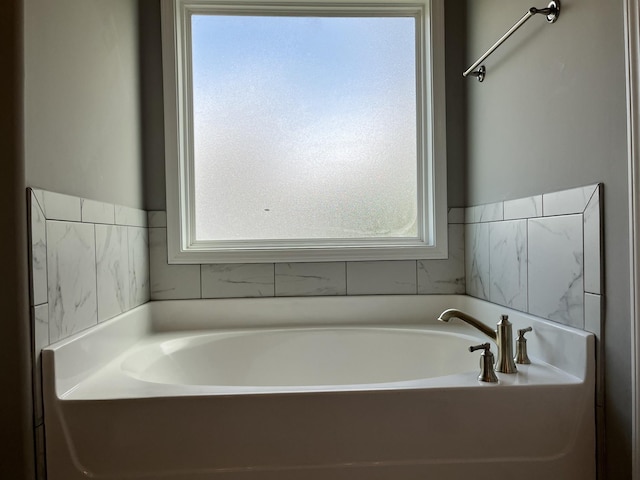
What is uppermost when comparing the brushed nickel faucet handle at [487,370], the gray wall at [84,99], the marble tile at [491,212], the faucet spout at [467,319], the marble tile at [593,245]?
the gray wall at [84,99]

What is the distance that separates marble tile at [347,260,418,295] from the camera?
227 cm

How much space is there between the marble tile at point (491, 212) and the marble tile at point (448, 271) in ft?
0.68

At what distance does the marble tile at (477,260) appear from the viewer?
2035mm

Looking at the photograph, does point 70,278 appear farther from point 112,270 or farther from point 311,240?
point 311,240

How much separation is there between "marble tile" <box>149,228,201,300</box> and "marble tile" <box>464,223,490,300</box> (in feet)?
4.12

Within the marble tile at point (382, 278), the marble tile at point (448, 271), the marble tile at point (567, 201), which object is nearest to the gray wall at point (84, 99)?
the marble tile at point (382, 278)

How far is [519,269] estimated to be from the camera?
5.62 ft

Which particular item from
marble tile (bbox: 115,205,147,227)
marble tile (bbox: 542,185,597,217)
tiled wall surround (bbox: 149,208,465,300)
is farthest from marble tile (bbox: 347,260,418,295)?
marble tile (bbox: 115,205,147,227)

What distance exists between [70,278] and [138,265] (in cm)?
65

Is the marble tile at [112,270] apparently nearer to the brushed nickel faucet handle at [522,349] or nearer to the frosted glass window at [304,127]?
the frosted glass window at [304,127]

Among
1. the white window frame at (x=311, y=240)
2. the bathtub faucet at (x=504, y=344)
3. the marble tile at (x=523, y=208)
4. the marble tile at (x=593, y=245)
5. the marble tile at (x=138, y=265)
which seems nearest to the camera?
the marble tile at (x=593, y=245)

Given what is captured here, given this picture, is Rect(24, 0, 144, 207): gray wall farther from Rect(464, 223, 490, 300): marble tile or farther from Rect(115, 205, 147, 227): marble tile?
Rect(464, 223, 490, 300): marble tile

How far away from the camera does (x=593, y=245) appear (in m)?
1.29

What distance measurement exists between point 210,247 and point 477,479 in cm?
149
